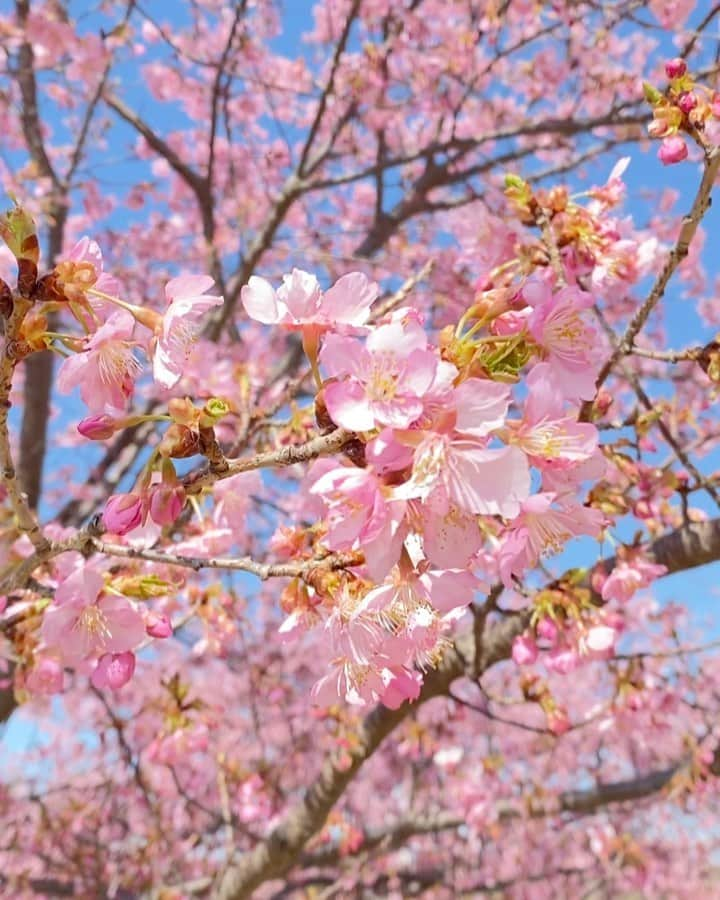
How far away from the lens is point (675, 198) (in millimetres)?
7801

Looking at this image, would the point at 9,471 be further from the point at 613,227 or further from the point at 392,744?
the point at 392,744

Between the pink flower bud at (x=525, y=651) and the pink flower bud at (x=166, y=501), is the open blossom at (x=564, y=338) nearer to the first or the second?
the pink flower bud at (x=166, y=501)

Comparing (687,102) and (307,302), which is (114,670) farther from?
(687,102)

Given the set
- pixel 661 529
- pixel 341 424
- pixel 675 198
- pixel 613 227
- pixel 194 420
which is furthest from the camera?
pixel 675 198

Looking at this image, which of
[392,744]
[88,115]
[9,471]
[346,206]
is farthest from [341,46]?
[392,744]

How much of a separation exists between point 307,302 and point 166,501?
0.35 m

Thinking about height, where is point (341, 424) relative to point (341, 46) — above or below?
below

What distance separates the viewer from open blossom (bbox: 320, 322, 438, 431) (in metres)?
0.90

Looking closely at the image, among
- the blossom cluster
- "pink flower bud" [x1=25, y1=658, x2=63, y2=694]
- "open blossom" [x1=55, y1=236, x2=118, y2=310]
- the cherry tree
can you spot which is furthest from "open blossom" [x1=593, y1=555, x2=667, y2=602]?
"open blossom" [x1=55, y1=236, x2=118, y2=310]

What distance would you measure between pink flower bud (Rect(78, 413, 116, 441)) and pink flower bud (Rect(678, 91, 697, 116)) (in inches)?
55.1

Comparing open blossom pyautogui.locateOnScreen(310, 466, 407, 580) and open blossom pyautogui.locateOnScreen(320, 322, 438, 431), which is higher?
open blossom pyautogui.locateOnScreen(320, 322, 438, 431)

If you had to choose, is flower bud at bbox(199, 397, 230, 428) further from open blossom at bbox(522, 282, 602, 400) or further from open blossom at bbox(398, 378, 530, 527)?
open blossom at bbox(522, 282, 602, 400)

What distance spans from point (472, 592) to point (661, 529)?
5.82 feet

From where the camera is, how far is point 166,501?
3.49ft
